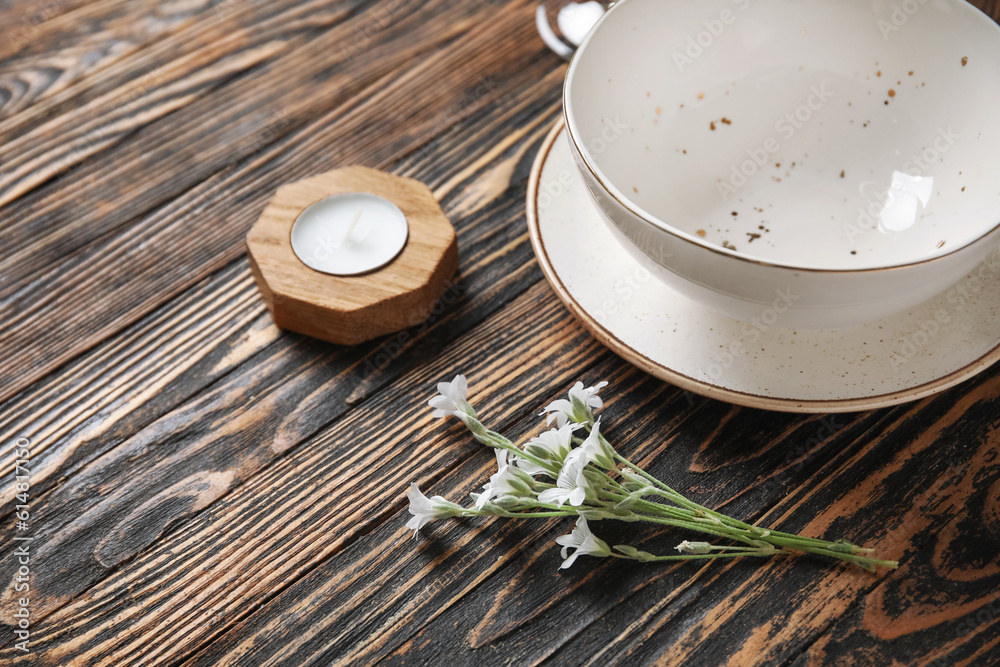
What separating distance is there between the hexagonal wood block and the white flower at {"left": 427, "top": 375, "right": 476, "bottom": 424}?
133 mm

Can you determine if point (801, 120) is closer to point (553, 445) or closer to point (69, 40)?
point (553, 445)

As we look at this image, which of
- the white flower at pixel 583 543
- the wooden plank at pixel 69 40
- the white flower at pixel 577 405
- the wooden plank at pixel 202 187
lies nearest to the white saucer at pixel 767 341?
the white flower at pixel 577 405

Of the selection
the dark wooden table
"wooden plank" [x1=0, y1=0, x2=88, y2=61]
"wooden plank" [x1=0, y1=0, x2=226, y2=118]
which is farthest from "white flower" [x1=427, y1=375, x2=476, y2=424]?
"wooden plank" [x1=0, y1=0, x2=88, y2=61]

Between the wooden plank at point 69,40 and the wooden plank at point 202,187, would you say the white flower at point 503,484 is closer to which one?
the wooden plank at point 202,187

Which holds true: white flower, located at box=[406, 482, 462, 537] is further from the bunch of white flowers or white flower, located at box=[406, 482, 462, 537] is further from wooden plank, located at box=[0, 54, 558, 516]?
wooden plank, located at box=[0, 54, 558, 516]

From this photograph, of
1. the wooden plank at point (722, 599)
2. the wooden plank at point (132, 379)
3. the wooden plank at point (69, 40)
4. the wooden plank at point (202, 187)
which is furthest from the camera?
the wooden plank at point (69, 40)

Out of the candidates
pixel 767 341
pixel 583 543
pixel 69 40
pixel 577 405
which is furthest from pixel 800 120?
pixel 69 40

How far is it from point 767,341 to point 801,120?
363mm

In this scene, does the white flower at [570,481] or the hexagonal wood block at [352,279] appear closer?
the white flower at [570,481]

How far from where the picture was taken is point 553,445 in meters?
0.69

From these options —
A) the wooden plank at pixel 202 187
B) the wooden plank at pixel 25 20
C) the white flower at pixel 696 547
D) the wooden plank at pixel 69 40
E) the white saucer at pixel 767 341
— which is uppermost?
the wooden plank at pixel 25 20

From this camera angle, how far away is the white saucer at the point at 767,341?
0.70 m

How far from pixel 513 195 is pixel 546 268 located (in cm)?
21

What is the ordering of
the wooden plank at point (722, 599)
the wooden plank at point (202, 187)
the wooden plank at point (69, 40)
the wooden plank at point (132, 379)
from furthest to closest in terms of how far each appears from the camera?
1. the wooden plank at point (69, 40)
2. the wooden plank at point (202, 187)
3. the wooden plank at point (132, 379)
4. the wooden plank at point (722, 599)
